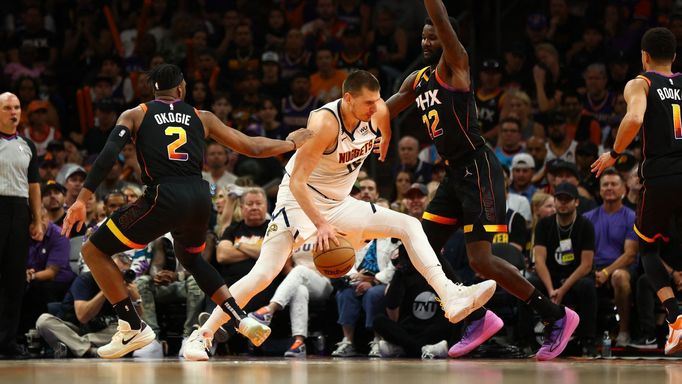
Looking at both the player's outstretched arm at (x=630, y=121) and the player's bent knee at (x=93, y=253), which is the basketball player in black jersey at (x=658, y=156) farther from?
the player's bent knee at (x=93, y=253)

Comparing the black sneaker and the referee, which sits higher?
the referee

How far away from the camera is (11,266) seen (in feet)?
36.0

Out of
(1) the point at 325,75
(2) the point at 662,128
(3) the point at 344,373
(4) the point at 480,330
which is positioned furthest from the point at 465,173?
(1) the point at 325,75

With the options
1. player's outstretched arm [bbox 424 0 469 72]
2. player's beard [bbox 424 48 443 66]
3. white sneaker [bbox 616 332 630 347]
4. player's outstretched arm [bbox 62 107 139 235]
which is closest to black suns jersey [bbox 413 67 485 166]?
player's beard [bbox 424 48 443 66]

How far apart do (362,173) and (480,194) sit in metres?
4.19

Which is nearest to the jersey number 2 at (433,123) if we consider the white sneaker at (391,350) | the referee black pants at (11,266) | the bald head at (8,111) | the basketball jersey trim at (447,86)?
the basketball jersey trim at (447,86)

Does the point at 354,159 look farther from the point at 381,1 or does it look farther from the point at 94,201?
the point at 381,1

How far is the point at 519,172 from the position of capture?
39.8 feet

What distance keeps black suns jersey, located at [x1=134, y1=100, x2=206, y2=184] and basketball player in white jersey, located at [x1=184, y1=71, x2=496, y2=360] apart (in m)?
0.77

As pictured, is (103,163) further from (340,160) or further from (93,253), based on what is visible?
(340,160)

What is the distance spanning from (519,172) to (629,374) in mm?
5482

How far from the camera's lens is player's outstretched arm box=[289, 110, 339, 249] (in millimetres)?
8016

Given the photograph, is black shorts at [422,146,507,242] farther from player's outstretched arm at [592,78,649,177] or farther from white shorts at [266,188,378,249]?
player's outstretched arm at [592,78,649,177]

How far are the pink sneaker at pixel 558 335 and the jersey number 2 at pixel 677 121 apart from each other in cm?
161
